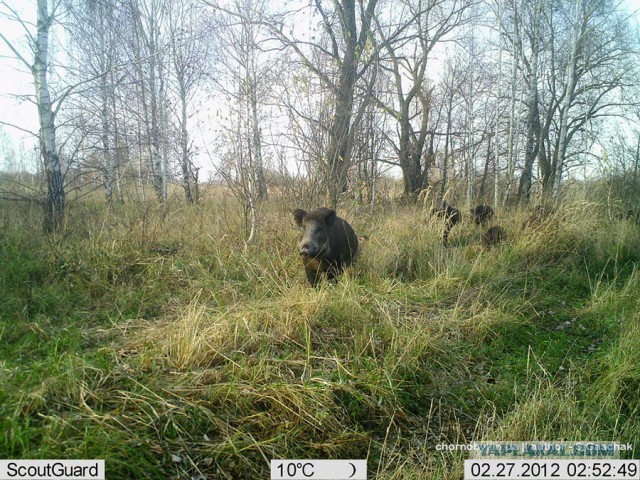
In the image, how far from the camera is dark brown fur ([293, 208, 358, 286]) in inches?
197

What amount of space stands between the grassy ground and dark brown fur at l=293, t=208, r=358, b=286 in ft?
0.94

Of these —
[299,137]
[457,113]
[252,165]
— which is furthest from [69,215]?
[457,113]

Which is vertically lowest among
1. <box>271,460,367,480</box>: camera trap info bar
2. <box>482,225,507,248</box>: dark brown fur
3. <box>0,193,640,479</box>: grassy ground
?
<box>271,460,367,480</box>: camera trap info bar

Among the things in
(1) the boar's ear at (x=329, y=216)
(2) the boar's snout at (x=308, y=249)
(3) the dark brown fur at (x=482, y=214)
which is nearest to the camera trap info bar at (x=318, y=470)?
(2) the boar's snout at (x=308, y=249)

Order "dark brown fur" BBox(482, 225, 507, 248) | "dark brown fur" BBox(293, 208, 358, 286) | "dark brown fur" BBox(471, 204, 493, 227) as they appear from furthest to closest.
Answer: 1. "dark brown fur" BBox(471, 204, 493, 227)
2. "dark brown fur" BBox(482, 225, 507, 248)
3. "dark brown fur" BBox(293, 208, 358, 286)

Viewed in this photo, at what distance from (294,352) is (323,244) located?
6.12 ft

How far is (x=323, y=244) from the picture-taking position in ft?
16.7

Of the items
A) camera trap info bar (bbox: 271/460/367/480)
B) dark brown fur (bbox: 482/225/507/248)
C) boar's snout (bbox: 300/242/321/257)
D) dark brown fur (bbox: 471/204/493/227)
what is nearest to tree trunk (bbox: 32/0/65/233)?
boar's snout (bbox: 300/242/321/257)

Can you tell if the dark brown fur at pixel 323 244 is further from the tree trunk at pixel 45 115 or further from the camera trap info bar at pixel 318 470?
the tree trunk at pixel 45 115

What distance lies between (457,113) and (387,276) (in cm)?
1621

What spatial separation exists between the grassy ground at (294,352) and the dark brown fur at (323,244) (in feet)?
0.94

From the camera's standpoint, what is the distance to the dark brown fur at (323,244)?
5012 mm

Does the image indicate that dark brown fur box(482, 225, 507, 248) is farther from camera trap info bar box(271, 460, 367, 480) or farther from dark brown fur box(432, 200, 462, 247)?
camera trap info bar box(271, 460, 367, 480)

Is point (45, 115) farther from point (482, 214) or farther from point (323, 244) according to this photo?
point (482, 214)
